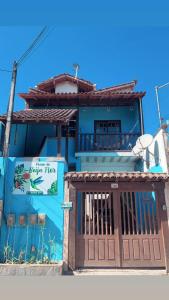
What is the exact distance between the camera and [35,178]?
8875 mm

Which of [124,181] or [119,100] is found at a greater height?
[119,100]

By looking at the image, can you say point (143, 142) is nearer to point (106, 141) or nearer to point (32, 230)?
point (106, 141)

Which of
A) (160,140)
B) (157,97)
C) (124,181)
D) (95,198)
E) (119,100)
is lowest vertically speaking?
(95,198)

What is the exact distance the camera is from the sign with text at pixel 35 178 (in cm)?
872

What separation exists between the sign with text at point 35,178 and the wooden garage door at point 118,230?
115cm

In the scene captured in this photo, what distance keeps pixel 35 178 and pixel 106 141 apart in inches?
203

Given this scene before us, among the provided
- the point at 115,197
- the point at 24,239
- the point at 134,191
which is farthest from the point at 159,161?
the point at 24,239

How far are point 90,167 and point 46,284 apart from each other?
24.7 feet

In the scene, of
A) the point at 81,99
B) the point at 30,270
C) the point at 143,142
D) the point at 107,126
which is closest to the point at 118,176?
the point at 143,142

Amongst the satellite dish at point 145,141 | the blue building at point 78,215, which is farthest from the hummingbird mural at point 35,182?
the satellite dish at point 145,141

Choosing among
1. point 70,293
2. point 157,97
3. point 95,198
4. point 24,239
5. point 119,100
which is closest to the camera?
point 70,293

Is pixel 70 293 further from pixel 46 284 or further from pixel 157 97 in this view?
pixel 157 97

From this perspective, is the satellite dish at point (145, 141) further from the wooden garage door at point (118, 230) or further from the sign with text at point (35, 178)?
the sign with text at point (35, 178)

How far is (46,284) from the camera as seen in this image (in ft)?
18.1
